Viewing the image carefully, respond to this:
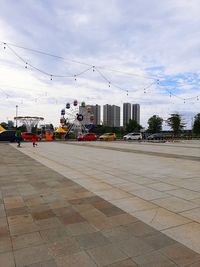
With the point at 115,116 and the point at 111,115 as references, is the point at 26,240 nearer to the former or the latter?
the point at 111,115

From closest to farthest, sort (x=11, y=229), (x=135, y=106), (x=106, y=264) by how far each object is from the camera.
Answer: (x=106, y=264) < (x=11, y=229) < (x=135, y=106)

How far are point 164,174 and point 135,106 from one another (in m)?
116

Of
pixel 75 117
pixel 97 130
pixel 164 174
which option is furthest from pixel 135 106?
pixel 164 174

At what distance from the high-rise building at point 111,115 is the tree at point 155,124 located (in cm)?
3223

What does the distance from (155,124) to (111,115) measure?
3677 centimetres

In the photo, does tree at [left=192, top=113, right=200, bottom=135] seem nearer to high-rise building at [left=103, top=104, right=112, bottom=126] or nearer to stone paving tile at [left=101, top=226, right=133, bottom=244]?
high-rise building at [left=103, top=104, right=112, bottom=126]

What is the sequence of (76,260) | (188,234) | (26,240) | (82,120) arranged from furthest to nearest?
(82,120), (188,234), (26,240), (76,260)

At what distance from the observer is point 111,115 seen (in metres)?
125

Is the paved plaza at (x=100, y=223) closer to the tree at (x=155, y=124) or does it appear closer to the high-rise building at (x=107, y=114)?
the tree at (x=155, y=124)

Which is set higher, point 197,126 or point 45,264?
point 197,126

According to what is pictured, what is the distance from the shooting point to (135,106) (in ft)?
406

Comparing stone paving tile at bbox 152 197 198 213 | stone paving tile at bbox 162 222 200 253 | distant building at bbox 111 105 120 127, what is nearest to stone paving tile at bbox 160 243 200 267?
stone paving tile at bbox 162 222 200 253

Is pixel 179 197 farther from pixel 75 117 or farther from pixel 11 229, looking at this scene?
pixel 75 117

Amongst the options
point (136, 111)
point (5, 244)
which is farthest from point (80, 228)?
point (136, 111)
